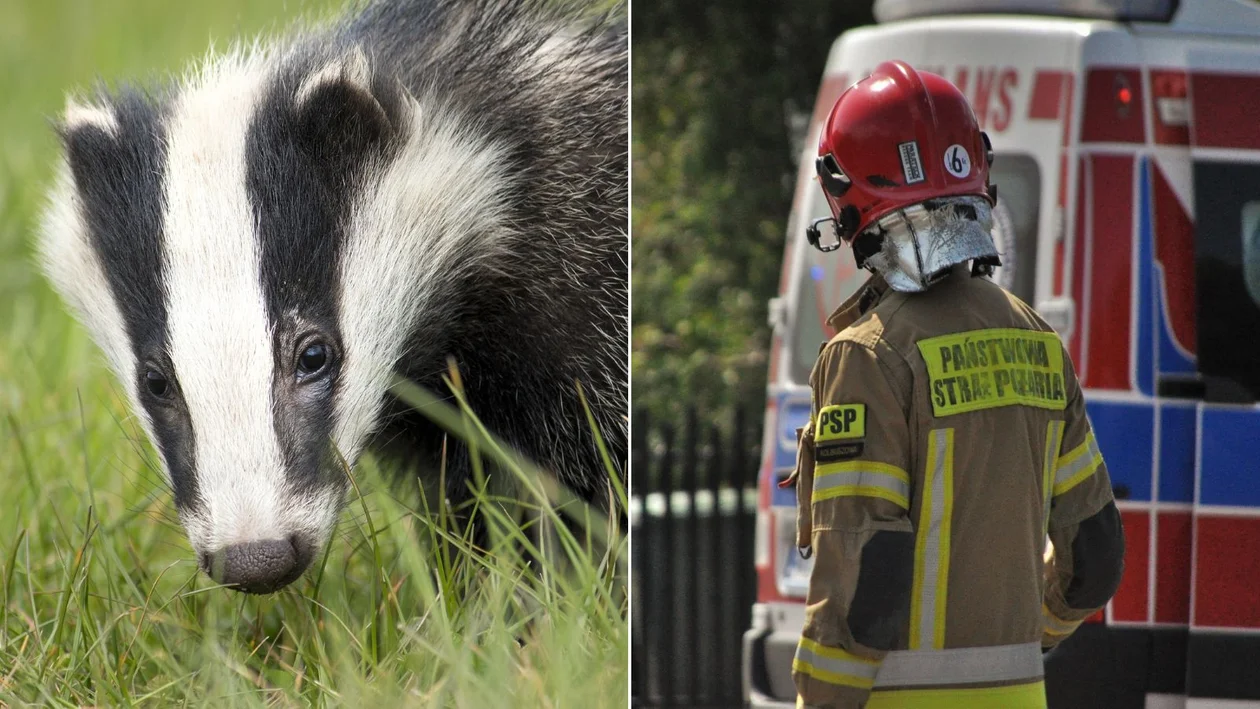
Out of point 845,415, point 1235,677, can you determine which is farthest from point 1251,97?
point 845,415

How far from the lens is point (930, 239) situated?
215 centimetres

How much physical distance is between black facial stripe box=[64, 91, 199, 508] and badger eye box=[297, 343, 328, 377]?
0.23m

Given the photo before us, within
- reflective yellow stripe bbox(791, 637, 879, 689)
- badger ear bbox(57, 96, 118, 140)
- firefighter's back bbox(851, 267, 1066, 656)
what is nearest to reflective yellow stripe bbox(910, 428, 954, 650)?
firefighter's back bbox(851, 267, 1066, 656)

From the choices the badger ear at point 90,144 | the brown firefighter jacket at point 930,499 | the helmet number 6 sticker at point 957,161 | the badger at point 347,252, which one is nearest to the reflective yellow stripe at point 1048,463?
the brown firefighter jacket at point 930,499

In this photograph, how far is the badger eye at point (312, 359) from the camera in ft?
9.04

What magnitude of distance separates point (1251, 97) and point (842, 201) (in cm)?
195

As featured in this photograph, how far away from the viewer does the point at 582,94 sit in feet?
11.1

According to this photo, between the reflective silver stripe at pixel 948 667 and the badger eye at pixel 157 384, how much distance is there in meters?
1.51

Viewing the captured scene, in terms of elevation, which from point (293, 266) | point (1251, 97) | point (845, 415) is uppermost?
point (1251, 97)

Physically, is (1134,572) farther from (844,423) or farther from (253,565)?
(253,565)

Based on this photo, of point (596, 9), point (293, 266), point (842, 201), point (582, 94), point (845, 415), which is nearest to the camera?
point (845, 415)

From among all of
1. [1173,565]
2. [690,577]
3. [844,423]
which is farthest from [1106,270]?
[690,577]

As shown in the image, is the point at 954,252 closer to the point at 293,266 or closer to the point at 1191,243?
the point at 293,266

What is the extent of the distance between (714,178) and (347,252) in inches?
218
